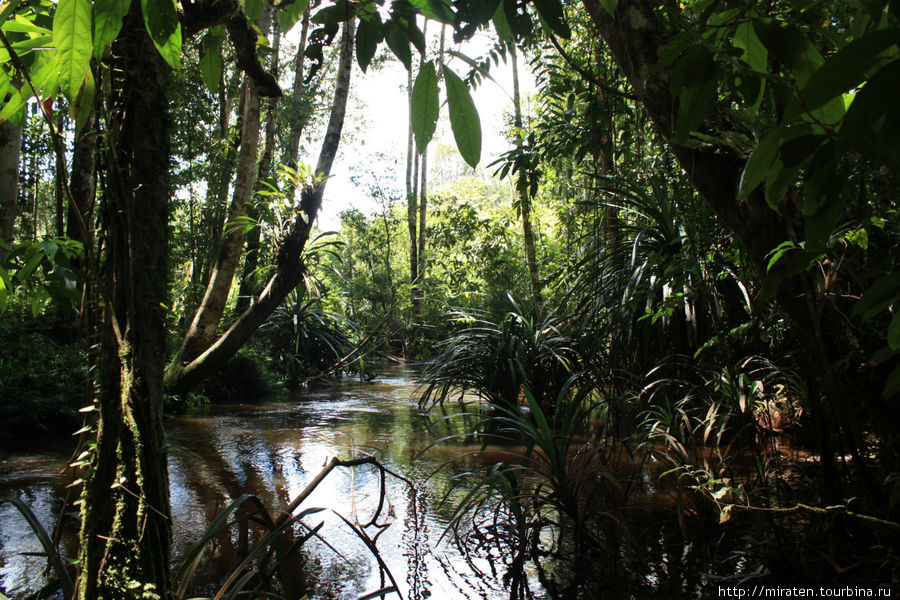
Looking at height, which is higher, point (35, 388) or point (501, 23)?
point (501, 23)

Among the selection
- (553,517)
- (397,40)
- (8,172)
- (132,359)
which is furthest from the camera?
(8,172)

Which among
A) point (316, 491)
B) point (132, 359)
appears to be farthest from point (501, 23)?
point (316, 491)

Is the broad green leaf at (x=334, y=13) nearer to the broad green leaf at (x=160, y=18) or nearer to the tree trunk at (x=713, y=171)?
the broad green leaf at (x=160, y=18)

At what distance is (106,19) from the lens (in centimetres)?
52

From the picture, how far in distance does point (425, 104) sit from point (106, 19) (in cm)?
32

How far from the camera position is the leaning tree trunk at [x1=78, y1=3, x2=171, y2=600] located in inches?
36.3

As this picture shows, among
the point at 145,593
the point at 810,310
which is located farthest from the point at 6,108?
the point at 810,310

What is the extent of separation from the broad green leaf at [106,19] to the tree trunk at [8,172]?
156 inches

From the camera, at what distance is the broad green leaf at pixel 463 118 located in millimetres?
568

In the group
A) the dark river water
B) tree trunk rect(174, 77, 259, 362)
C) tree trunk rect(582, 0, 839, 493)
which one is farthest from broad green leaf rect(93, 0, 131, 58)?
tree trunk rect(174, 77, 259, 362)

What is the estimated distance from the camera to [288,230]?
4457 millimetres

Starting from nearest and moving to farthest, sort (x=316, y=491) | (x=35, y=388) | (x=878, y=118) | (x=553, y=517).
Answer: (x=878, y=118)
(x=553, y=517)
(x=316, y=491)
(x=35, y=388)

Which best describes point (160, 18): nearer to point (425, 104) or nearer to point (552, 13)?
point (425, 104)

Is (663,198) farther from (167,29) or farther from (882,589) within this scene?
(167,29)
